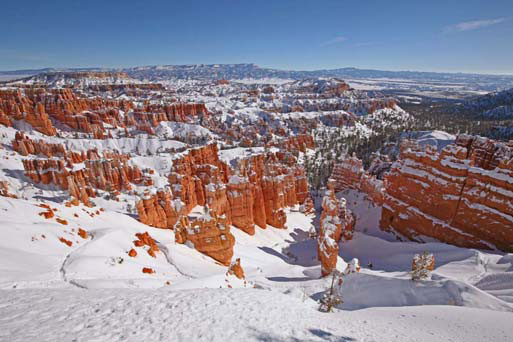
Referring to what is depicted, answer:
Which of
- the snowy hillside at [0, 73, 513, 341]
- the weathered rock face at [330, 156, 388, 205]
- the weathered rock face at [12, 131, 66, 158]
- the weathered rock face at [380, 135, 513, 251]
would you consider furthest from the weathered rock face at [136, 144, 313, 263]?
the weathered rock face at [12, 131, 66, 158]

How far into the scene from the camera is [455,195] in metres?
25.1

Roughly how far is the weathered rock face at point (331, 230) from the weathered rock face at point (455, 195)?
4.49 metres

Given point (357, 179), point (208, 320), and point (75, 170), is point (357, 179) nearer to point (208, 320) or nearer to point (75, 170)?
point (208, 320)

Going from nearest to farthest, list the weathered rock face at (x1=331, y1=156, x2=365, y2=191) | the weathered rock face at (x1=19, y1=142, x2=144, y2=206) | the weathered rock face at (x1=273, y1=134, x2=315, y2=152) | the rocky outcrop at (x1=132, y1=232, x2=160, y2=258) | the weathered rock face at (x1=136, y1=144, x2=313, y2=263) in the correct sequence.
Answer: the rocky outcrop at (x1=132, y1=232, x2=160, y2=258) → the weathered rock face at (x1=136, y1=144, x2=313, y2=263) → the weathered rock face at (x1=331, y1=156, x2=365, y2=191) → the weathered rock face at (x1=19, y1=142, x2=144, y2=206) → the weathered rock face at (x1=273, y1=134, x2=315, y2=152)

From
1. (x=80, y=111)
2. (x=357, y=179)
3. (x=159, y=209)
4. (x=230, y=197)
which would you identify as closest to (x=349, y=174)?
(x=357, y=179)

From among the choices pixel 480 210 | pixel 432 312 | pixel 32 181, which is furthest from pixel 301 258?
Result: pixel 32 181

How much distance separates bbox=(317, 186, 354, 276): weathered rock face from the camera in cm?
2208

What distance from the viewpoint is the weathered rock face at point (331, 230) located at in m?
22.1

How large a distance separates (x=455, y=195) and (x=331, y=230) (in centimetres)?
1158

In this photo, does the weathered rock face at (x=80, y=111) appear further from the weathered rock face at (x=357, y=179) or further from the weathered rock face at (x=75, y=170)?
the weathered rock face at (x=357, y=179)

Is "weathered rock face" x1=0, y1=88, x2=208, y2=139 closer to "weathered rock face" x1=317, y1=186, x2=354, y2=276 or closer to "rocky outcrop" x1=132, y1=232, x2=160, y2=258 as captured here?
"rocky outcrop" x1=132, y1=232, x2=160, y2=258

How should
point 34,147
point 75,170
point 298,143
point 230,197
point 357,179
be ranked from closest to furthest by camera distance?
point 230,197
point 357,179
point 75,170
point 34,147
point 298,143

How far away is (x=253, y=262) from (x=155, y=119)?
104m

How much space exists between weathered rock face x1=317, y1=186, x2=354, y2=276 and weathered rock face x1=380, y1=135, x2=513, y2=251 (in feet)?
14.7
